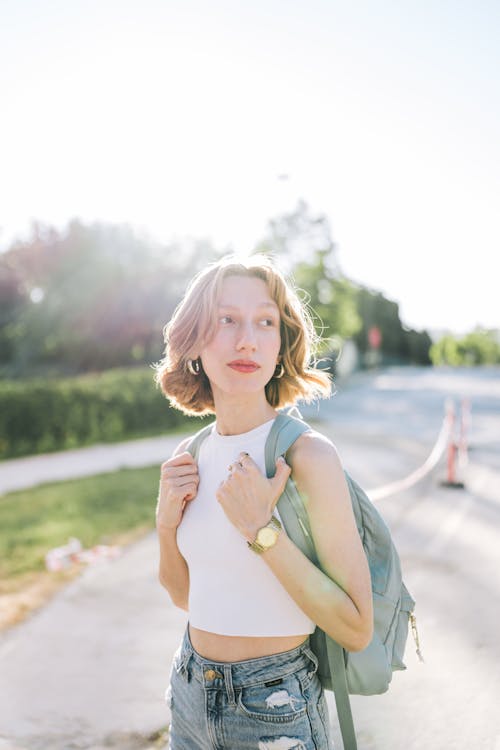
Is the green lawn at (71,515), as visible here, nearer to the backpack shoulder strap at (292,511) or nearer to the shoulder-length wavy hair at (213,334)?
the shoulder-length wavy hair at (213,334)

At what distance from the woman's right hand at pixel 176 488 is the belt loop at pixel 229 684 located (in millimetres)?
421

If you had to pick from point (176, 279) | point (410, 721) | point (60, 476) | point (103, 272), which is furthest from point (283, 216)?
point (410, 721)

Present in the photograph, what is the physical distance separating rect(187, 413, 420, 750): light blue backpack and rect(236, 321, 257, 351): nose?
8.7 inches

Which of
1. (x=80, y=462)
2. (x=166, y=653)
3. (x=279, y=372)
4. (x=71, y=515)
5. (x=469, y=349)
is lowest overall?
(x=469, y=349)

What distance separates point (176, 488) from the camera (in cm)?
197

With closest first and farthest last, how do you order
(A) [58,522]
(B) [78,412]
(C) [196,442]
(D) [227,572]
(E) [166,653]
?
(D) [227,572] → (C) [196,442] → (E) [166,653] → (A) [58,522] → (B) [78,412]

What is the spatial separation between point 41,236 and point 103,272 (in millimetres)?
3684

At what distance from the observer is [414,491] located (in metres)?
9.02

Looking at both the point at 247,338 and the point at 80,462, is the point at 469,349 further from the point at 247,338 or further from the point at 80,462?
the point at 247,338

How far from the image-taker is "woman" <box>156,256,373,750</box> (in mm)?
1729

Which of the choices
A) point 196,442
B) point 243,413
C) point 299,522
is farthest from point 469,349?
point 299,522

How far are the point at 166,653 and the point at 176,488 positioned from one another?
283 centimetres

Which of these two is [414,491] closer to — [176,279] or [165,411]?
[165,411]

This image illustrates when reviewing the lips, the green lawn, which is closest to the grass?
the green lawn
